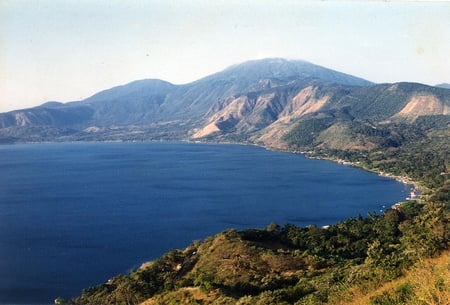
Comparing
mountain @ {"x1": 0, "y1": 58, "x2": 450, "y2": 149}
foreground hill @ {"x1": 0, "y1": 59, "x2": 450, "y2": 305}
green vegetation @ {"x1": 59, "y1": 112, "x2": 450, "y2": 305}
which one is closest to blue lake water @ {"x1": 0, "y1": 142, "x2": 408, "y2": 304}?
foreground hill @ {"x1": 0, "y1": 59, "x2": 450, "y2": 305}

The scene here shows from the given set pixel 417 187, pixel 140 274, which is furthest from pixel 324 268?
pixel 417 187

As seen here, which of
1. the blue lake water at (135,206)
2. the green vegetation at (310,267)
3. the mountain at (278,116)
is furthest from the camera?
Result: the mountain at (278,116)

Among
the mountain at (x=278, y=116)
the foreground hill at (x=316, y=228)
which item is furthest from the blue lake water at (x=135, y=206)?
the mountain at (x=278, y=116)

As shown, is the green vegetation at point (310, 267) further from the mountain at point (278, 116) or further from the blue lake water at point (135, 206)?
the mountain at point (278, 116)

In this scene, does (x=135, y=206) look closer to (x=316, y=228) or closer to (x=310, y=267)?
(x=316, y=228)

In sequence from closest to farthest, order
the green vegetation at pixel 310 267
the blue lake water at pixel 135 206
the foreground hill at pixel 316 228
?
the green vegetation at pixel 310 267
the foreground hill at pixel 316 228
the blue lake water at pixel 135 206

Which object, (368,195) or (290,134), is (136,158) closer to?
(290,134)

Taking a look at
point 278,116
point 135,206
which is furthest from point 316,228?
point 278,116

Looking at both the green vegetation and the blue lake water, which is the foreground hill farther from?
the blue lake water
